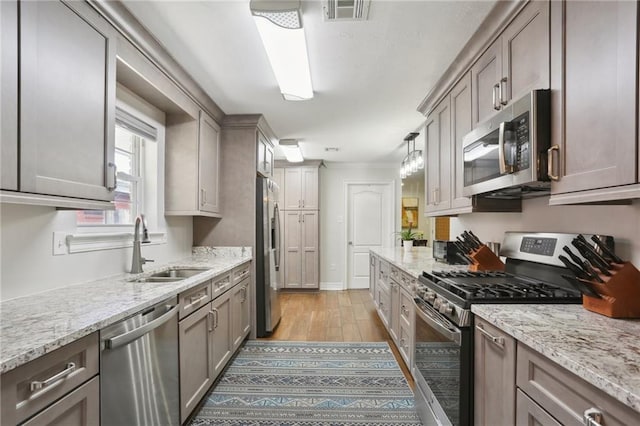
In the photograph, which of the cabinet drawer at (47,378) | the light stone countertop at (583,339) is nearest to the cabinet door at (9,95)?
the cabinet drawer at (47,378)

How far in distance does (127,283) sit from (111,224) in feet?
1.76

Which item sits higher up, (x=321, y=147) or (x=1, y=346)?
(x=321, y=147)

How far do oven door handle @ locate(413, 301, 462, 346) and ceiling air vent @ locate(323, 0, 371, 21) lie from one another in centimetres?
165

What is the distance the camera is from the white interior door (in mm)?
6312

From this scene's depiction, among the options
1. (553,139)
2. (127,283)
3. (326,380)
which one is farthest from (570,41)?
(326,380)

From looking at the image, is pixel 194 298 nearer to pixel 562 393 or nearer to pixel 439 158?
pixel 562 393

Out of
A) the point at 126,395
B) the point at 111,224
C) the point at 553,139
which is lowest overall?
the point at 126,395

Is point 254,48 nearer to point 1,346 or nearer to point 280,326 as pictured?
point 1,346

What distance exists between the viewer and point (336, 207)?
6.35 meters

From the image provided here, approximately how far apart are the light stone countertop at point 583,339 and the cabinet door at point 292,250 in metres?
4.76

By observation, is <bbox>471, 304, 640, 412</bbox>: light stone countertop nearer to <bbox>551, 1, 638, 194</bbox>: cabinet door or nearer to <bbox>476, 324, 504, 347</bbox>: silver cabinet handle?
<bbox>476, 324, 504, 347</bbox>: silver cabinet handle

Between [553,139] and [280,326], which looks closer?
[553,139]

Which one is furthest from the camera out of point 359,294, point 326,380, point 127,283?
point 359,294

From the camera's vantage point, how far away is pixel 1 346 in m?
0.91
